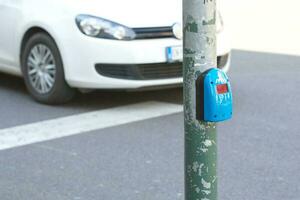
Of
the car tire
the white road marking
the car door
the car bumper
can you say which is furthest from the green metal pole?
the car door

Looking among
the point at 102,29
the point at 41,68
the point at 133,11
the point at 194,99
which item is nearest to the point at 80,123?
the point at 102,29

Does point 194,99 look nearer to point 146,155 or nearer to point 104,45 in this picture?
point 146,155

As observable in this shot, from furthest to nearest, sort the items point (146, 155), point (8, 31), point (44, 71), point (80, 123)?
point (8, 31)
point (44, 71)
point (80, 123)
point (146, 155)

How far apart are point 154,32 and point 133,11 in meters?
0.33

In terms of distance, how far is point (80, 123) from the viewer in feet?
22.0

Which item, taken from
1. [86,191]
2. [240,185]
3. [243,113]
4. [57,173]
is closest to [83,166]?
[57,173]

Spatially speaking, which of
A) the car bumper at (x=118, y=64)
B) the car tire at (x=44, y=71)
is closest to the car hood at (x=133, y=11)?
the car bumper at (x=118, y=64)

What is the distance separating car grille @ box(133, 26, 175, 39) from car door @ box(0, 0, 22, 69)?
1.60 metres

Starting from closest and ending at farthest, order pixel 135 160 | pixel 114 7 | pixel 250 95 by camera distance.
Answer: pixel 135 160
pixel 114 7
pixel 250 95

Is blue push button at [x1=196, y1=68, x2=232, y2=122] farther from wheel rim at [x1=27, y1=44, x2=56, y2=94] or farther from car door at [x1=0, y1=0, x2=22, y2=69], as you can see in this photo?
car door at [x1=0, y1=0, x2=22, y2=69]

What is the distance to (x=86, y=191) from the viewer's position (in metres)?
4.79

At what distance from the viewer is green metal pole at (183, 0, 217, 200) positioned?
289 centimetres

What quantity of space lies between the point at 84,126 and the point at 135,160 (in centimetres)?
125

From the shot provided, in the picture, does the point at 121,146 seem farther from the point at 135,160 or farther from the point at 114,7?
the point at 114,7
